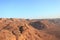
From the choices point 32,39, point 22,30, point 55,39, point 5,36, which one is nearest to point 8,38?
point 5,36

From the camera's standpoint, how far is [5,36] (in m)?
34.7

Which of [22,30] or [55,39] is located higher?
[22,30]

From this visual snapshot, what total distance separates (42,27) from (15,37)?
2040 inches

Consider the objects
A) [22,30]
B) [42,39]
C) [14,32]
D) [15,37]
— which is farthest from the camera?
[42,39]

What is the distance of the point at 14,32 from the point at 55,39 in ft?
67.2

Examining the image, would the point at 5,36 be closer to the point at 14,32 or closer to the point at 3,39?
the point at 3,39

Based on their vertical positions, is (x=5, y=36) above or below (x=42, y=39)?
above

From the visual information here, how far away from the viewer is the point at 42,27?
3504 inches

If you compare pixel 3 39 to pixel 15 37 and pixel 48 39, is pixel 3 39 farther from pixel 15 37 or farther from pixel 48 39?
pixel 48 39

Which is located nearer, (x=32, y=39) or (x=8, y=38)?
(x=8, y=38)

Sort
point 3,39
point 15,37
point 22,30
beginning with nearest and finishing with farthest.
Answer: point 3,39
point 15,37
point 22,30

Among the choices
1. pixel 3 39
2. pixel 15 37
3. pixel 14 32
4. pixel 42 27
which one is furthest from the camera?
pixel 42 27

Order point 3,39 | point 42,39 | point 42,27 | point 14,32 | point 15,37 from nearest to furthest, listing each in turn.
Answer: point 3,39 → point 15,37 → point 14,32 → point 42,39 → point 42,27

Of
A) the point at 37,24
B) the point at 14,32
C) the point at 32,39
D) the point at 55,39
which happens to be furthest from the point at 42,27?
the point at 14,32
